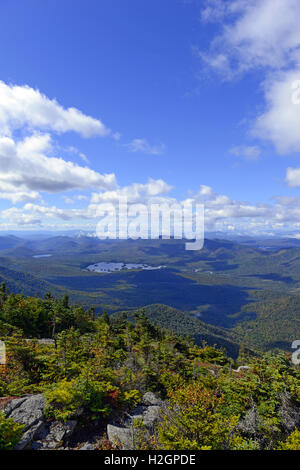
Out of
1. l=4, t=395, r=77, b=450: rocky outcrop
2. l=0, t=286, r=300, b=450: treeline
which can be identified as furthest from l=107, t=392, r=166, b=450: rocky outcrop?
l=4, t=395, r=77, b=450: rocky outcrop

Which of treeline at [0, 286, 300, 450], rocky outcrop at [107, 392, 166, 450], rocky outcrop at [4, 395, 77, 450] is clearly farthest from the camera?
rocky outcrop at [107, 392, 166, 450]

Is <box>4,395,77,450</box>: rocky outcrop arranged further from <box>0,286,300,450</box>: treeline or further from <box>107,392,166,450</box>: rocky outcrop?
<box>107,392,166,450</box>: rocky outcrop

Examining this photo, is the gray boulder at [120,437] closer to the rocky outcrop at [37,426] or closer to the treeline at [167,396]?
the treeline at [167,396]

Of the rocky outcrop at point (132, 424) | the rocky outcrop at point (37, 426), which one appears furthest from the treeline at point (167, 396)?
the rocky outcrop at point (37, 426)

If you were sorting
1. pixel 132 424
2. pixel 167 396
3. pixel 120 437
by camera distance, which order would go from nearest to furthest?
pixel 132 424, pixel 120 437, pixel 167 396

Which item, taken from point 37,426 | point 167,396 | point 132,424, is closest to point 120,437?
point 132,424

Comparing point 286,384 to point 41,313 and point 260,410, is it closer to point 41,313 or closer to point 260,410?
point 260,410

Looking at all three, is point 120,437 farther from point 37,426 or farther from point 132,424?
point 37,426
